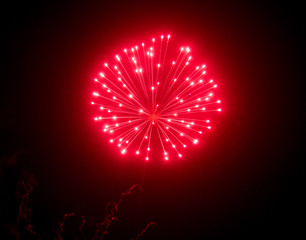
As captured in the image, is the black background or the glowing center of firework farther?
the black background

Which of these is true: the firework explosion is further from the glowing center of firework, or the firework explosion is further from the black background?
the black background

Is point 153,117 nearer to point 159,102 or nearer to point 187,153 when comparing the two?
point 159,102

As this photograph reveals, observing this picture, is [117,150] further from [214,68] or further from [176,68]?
[214,68]

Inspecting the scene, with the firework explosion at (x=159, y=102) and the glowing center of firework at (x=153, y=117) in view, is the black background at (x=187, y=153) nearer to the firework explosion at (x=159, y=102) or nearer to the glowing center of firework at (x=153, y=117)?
the firework explosion at (x=159, y=102)

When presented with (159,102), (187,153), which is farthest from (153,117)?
(187,153)

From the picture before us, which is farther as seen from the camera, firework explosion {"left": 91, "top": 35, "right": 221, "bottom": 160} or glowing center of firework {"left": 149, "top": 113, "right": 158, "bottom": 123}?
firework explosion {"left": 91, "top": 35, "right": 221, "bottom": 160}

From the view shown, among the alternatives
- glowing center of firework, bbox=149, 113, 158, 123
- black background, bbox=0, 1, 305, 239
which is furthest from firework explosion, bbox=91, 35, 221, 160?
black background, bbox=0, 1, 305, 239
